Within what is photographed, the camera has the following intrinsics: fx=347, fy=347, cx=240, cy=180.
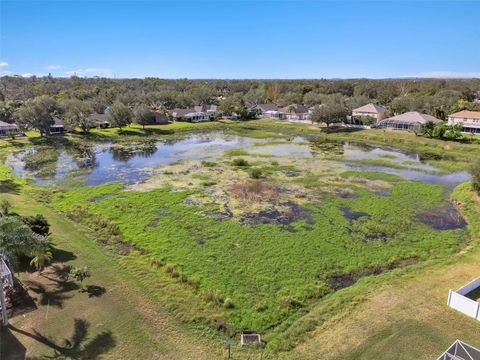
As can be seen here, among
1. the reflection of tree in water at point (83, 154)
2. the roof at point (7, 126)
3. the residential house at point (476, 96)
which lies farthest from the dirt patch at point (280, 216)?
the residential house at point (476, 96)

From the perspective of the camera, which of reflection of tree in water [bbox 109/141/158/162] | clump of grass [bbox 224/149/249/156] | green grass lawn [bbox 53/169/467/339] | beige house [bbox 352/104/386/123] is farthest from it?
beige house [bbox 352/104/386/123]

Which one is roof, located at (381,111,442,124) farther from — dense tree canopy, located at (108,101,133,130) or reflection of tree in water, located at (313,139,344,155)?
dense tree canopy, located at (108,101,133,130)

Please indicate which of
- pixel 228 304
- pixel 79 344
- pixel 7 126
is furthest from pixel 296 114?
pixel 79 344

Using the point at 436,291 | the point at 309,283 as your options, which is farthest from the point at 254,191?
the point at 436,291

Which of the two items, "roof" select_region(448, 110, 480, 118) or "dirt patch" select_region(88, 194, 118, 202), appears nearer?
"dirt patch" select_region(88, 194, 118, 202)

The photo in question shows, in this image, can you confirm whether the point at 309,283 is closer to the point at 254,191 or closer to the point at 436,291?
the point at 436,291

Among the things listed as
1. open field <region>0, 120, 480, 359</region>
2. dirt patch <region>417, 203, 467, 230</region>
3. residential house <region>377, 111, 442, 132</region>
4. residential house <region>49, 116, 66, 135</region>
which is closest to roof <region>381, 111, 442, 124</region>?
residential house <region>377, 111, 442, 132</region>

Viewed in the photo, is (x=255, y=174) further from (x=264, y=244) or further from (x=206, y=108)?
(x=206, y=108)

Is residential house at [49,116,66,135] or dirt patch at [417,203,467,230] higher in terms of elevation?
residential house at [49,116,66,135]
